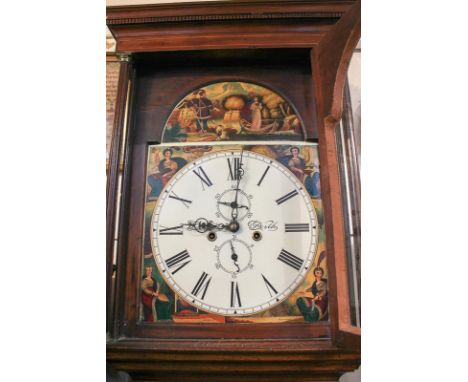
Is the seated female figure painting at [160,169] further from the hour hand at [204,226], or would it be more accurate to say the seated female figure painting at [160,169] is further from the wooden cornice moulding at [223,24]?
the wooden cornice moulding at [223,24]

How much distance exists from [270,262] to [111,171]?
477 millimetres

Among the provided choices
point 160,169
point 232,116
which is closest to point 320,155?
point 232,116

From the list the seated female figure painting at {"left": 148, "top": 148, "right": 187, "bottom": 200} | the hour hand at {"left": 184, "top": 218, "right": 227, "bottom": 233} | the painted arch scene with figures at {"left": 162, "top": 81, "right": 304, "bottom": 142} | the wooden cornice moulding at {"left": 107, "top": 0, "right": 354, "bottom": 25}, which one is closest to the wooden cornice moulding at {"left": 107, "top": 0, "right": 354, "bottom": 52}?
the wooden cornice moulding at {"left": 107, "top": 0, "right": 354, "bottom": 25}

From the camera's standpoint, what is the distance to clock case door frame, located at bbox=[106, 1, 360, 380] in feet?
3.36

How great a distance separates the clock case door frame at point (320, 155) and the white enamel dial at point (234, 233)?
0.07m

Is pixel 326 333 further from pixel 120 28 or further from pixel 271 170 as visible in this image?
pixel 120 28

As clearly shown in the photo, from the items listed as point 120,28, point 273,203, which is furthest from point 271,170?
point 120,28

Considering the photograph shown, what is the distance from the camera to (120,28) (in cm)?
122

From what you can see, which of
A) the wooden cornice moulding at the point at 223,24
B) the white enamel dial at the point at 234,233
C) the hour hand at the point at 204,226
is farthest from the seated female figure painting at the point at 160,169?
the wooden cornice moulding at the point at 223,24

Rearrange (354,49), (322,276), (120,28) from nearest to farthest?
(354,49)
(322,276)
(120,28)

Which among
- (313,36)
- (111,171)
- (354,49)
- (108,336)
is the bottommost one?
(108,336)

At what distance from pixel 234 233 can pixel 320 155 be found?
1.00 feet

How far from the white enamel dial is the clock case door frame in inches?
2.8

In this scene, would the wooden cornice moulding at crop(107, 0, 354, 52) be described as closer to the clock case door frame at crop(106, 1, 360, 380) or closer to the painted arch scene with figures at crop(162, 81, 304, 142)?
the clock case door frame at crop(106, 1, 360, 380)
